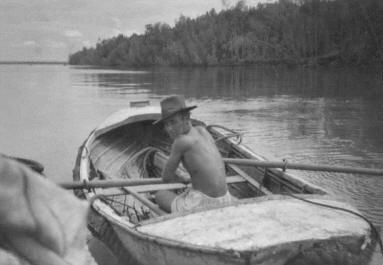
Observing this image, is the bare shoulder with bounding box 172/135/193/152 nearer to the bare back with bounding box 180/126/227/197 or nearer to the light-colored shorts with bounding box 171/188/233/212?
the bare back with bounding box 180/126/227/197

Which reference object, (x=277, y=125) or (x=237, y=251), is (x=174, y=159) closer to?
(x=237, y=251)

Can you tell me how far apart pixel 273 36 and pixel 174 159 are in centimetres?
7341

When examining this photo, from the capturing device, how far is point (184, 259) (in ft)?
11.2

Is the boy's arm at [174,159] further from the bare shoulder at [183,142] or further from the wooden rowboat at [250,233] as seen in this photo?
the wooden rowboat at [250,233]

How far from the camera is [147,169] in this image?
27.4 ft

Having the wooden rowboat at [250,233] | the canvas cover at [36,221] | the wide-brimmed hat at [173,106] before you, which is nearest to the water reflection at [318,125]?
the wooden rowboat at [250,233]

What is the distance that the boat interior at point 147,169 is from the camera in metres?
5.81

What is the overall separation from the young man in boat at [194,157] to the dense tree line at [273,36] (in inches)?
2031

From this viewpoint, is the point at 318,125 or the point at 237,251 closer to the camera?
the point at 237,251

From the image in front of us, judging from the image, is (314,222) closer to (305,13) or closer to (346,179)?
(346,179)

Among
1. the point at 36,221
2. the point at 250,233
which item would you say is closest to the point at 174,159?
the point at 250,233

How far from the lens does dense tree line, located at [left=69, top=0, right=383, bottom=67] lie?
55375 mm

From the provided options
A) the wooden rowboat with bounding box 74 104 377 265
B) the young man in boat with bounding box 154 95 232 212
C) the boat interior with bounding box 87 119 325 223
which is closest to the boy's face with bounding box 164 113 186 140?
the young man in boat with bounding box 154 95 232 212

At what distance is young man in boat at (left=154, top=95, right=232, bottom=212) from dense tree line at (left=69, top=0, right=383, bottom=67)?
51597mm
